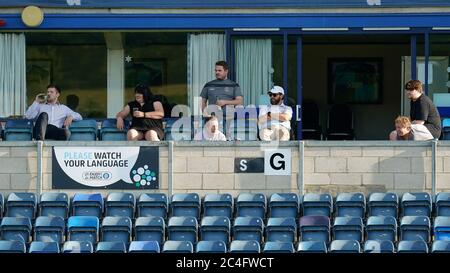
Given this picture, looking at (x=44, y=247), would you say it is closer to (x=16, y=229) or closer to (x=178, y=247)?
(x=16, y=229)

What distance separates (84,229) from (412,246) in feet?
13.1

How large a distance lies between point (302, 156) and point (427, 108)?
1745 mm

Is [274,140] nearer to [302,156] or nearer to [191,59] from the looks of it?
[302,156]

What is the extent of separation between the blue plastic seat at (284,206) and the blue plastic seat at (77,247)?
2.52m

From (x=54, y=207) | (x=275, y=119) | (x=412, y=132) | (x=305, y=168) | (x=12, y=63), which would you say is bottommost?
(x=54, y=207)

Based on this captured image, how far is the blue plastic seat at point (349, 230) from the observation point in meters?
15.5

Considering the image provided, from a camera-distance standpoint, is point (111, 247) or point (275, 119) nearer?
point (111, 247)

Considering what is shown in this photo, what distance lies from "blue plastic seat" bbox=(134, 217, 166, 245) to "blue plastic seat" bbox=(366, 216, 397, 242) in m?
2.47

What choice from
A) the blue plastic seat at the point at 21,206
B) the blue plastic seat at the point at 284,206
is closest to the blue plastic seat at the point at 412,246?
the blue plastic seat at the point at 284,206

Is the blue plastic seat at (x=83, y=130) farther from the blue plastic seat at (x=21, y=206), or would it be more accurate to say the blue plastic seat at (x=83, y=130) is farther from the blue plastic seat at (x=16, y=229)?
the blue plastic seat at (x=16, y=229)

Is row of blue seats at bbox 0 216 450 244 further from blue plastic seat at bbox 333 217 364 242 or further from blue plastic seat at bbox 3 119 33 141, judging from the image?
blue plastic seat at bbox 3 119 33 141

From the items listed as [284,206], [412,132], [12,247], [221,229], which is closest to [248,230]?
[221,229]

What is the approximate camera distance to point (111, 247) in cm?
1511
